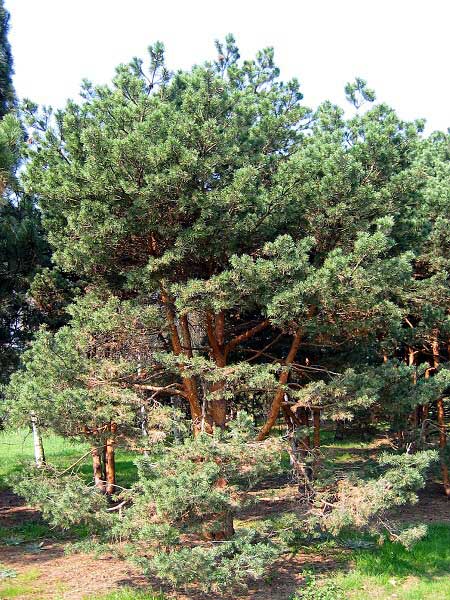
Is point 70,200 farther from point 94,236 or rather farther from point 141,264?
point 141,264

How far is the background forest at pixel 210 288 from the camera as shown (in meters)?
6.28

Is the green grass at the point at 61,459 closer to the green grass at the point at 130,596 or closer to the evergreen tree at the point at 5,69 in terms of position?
the green grass at the point at 130,596

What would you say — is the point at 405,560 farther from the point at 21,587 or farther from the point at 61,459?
the point at 61,459

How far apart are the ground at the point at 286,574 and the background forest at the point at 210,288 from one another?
0.72 ft

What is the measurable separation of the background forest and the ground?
220mm

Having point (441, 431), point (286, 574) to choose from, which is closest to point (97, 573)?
point (286, 574)

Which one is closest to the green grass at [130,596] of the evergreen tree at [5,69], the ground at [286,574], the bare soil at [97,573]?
the ground at [286,574]

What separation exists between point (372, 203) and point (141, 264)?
3.20m

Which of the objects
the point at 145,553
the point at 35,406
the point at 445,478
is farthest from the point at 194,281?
the point at 445,478

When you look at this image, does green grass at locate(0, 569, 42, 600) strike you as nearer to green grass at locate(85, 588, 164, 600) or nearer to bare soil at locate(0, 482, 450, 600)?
bare soil at locate(0, 482, 450, 600)

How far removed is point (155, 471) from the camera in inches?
242

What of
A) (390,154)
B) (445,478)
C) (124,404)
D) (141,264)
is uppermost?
(390,154)

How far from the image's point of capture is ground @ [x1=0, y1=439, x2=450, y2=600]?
22.5ft

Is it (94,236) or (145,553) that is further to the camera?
(94,236)
